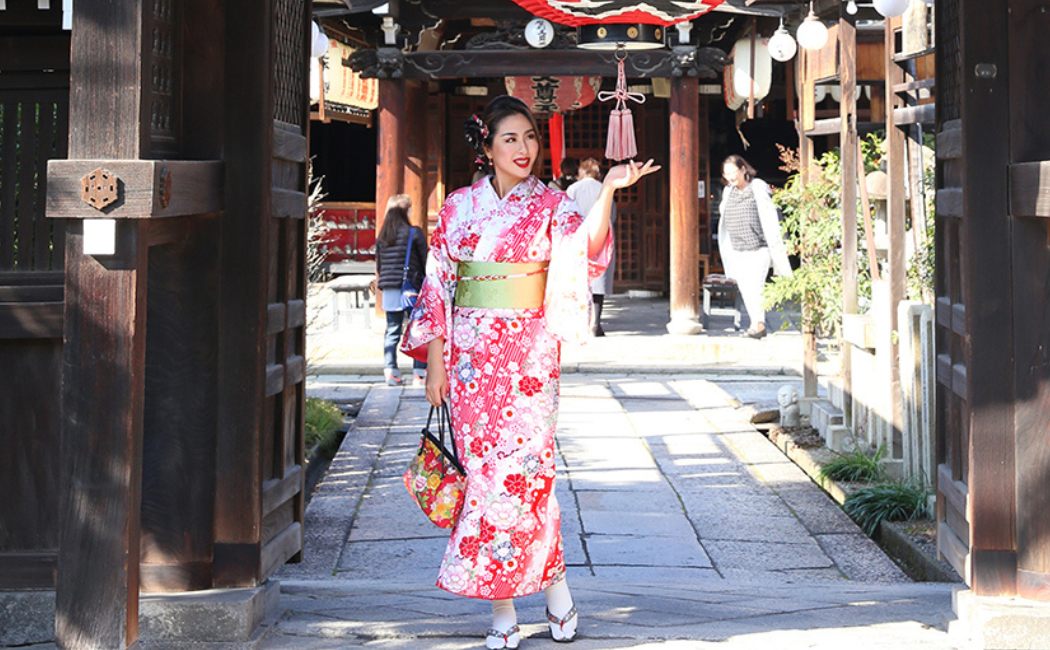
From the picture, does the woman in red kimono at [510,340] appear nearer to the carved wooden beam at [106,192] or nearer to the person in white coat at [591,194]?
the carved wooden beam at [106,192]

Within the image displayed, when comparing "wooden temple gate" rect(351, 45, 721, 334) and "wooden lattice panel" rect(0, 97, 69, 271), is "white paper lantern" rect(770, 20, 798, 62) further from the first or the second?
"wooden lattice panel" rect(0, 97, 69, 271)

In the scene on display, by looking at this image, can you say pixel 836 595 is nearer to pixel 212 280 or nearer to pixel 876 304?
pixel 212 280

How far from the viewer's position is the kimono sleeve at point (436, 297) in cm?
436

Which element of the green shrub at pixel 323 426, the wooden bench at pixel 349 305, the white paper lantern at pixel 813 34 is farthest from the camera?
the wooden bench at pixel 349 305

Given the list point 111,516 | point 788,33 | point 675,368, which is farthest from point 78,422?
point 788,33

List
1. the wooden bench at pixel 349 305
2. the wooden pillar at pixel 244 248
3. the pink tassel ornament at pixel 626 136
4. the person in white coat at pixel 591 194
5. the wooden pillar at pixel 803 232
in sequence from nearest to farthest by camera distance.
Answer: the wooden pillar at pixel 244 248 → the pink tassel ornament at pixel 626 136 → the wooden pillar at pixel 803 232 → the person in white coat at pixel 591 194 → the wooden bench at pixel 349 305

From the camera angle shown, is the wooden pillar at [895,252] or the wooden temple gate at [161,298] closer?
the wooden temple gate at [161,298]

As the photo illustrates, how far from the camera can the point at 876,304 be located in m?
7.62

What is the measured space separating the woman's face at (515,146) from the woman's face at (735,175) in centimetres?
795

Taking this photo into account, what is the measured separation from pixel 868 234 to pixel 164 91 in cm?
537

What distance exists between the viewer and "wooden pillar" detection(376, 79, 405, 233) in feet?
43.0

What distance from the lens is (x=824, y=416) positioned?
27.9 feet

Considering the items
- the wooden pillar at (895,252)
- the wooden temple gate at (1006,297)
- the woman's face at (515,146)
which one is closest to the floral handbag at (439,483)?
the woman's face at (515,146)

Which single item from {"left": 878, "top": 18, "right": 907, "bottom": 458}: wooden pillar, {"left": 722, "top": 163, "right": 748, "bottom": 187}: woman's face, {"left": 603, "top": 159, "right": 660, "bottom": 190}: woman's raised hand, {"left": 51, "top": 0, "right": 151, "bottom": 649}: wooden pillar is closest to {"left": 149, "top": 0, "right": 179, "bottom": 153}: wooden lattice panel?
{"left": 51, "top": 0, "right": 151, "bottom": 649}: wooden pillar
